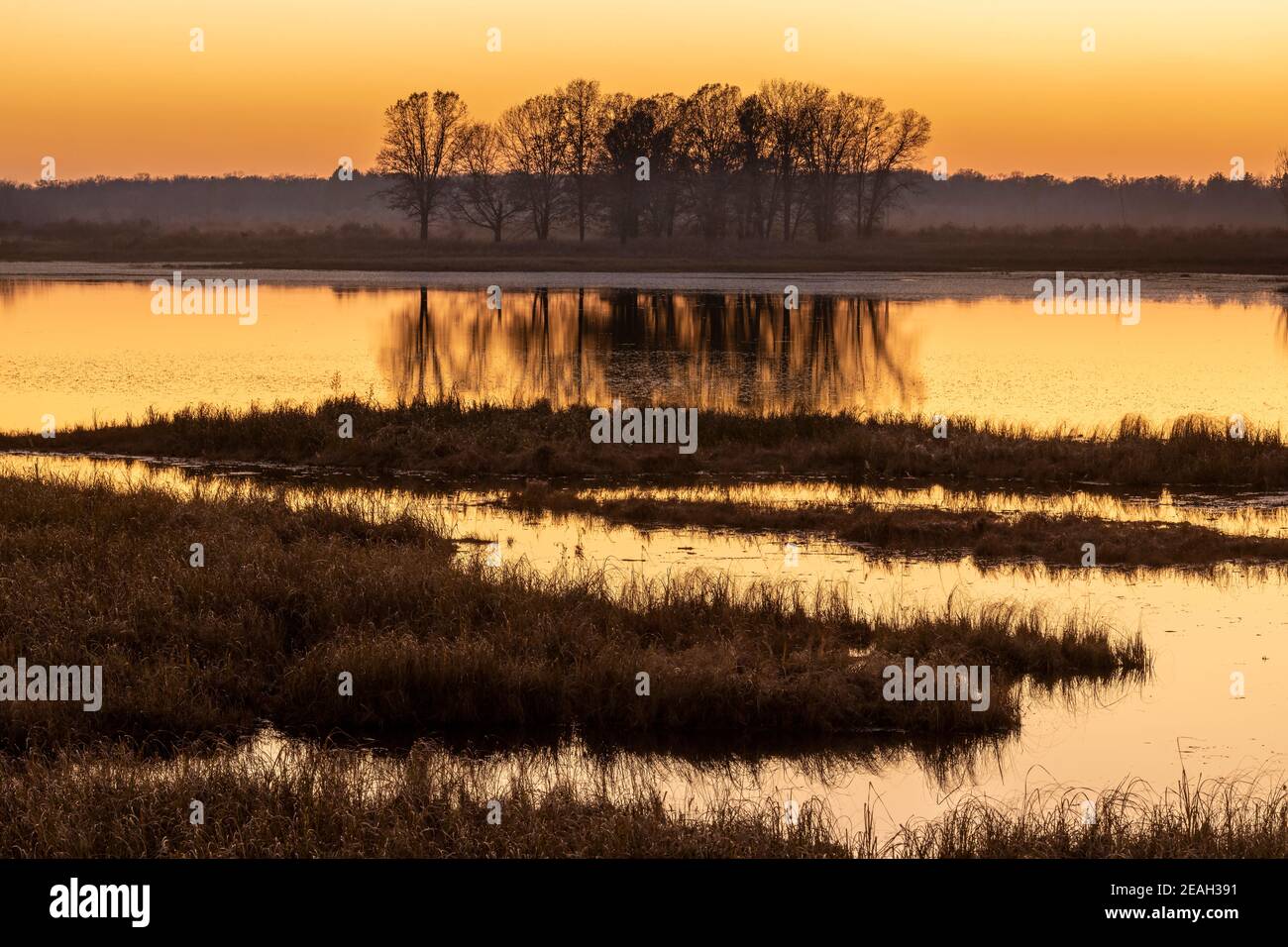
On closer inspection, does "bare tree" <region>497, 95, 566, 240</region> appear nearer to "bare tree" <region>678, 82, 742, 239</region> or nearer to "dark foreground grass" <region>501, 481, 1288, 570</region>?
"bare tree" <region>678, 82, 742, 239</region>

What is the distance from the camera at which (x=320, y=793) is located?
A: 11.4m

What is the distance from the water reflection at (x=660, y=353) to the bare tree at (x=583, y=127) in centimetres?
4905

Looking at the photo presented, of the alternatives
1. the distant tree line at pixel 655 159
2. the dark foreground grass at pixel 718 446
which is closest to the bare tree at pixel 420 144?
the distant tree line at pixel 655 159

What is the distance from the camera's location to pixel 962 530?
23969mm

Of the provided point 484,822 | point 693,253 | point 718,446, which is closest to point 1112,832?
point 484,822

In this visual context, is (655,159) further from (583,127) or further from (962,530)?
(962,530)

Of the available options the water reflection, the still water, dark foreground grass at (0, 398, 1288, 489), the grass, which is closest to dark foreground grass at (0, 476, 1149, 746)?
dark foreground grass at (0, 398, 1288, 489)

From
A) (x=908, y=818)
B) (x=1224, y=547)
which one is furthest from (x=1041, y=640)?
(x=1224, y=547)

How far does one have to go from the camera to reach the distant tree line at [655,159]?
127188mm

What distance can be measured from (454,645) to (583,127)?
11914 cm

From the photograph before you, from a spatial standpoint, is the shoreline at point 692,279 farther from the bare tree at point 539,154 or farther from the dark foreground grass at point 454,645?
the dark foreground grass at point 454,645

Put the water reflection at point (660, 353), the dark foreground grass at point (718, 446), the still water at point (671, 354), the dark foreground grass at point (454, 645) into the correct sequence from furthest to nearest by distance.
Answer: the water reflection at point (660, 353) → the still water at point (671, 354) → the dark foreground grass at point (718, 446) → the dark foreground grass at point (454, 645)
